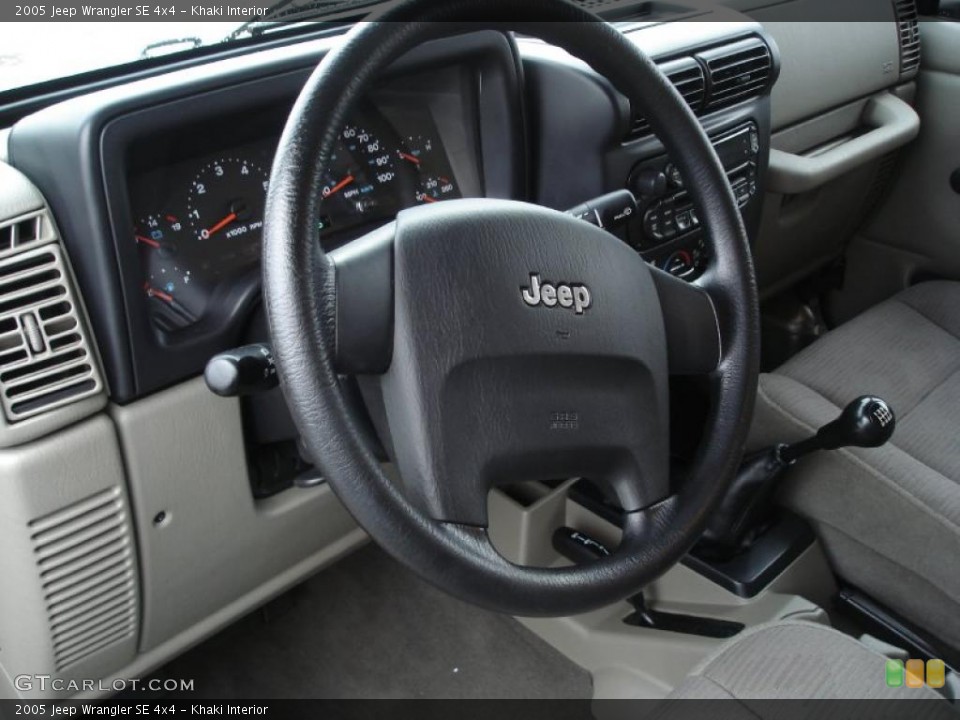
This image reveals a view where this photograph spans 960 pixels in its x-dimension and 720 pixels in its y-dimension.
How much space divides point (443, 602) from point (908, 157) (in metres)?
1.43

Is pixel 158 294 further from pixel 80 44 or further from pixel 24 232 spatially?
pixel 80 44

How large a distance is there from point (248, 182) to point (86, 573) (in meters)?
0.48

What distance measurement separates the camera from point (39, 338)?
921 millimetres

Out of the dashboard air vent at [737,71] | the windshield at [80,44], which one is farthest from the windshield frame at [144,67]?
the dashboard air vent at [737,71]

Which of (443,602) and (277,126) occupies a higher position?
(277,126)

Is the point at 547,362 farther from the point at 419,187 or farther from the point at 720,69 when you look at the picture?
the point at 720,69

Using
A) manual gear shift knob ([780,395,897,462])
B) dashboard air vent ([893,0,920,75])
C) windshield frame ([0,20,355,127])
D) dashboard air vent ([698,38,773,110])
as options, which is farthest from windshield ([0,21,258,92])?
dashboard air vent ([893,0,920,75])

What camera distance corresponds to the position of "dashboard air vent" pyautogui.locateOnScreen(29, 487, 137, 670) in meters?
1.04

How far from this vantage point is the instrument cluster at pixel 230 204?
3.38ft

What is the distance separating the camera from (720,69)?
146 centimetres

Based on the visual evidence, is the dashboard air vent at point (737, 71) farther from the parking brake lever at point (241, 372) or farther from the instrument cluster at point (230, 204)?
the parking brake lever at point (241, 372)

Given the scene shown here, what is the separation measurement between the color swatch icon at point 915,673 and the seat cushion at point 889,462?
5.7 inches

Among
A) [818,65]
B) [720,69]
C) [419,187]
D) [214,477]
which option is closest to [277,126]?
[419,187]

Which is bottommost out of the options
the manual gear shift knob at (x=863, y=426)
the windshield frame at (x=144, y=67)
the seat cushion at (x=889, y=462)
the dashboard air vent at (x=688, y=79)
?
the seat cushion at (x=889, y=462)
